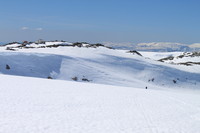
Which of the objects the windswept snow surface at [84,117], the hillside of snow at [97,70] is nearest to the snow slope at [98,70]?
the hillside of snow at [97,70]

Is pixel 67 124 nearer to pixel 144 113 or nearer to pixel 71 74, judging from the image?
pixel 144 113

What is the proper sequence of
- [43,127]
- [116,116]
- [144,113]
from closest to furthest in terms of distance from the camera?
[43,127], [116,116], [144,113]

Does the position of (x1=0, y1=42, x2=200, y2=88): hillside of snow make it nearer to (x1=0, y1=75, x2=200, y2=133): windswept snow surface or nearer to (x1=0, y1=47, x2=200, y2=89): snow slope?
(x1=0, y1=47, x2=200, y2=89): snow slope

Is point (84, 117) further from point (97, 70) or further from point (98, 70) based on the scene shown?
point (98, 70)

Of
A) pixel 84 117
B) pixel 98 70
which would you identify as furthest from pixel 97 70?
pixel 84 117

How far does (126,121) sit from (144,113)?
94.0 inches

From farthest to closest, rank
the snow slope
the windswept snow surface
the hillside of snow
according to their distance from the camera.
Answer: the snow slope < the hillside of snow < the windswept snow surface

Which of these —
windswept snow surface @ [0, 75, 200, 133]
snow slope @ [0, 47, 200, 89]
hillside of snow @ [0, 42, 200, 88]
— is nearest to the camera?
windswept snow surface @ [0, 75, 200, 133]

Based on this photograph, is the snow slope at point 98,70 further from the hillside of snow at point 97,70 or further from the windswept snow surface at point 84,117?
the windswept snow surface at point 84,117

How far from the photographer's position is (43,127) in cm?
851

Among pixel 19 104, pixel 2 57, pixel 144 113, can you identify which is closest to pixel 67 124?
pixel 19 104

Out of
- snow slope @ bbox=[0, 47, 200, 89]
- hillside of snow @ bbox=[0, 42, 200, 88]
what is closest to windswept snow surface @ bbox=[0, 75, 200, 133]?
hillside of snow @ bbox=[0, 42, 200, 88]

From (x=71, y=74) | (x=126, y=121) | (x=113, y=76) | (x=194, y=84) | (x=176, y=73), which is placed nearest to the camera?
(x=126, y=121)

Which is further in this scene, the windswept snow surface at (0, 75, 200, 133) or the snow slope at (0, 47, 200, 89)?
the snow slope at (0, 47, 200, 89)
